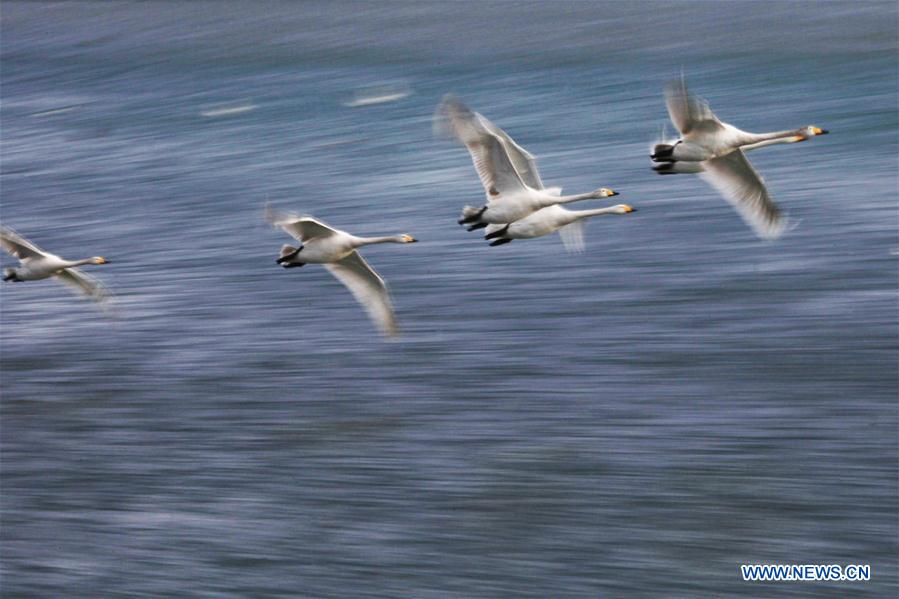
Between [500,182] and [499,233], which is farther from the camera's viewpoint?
[499,233]

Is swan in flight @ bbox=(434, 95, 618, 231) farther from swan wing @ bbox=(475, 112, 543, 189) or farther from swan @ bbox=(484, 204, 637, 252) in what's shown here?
swan @ bbox=(484, 204, 637, 252)

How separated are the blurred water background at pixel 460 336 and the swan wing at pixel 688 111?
807 centimetres

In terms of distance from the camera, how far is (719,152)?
1684 cm

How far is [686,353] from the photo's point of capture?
30.0 m

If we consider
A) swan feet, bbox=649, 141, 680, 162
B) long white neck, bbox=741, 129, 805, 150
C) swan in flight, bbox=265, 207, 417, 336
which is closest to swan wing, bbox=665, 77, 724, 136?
swan feet, bbox=649, 141, 680, 162

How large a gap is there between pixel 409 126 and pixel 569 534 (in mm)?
28195

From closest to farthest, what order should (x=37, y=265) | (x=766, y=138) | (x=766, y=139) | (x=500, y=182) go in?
1. (x=766, y=138)
2. (x=766, y=139)
3. (x=500, y=182)
4. (x=37, y=265)

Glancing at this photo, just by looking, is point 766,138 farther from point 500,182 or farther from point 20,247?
point 20,247

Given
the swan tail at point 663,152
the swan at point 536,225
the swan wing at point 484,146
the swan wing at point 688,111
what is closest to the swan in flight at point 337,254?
the swan at point 536,225

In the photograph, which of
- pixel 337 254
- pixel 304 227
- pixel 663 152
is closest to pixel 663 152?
pixel 663 152

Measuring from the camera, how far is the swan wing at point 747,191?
18.5 meters

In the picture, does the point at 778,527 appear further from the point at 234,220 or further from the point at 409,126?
the point at 409,126

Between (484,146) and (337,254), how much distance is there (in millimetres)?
2802

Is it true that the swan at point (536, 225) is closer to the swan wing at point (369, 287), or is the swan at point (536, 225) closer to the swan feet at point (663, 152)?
the swan feet at point (663, 152)
